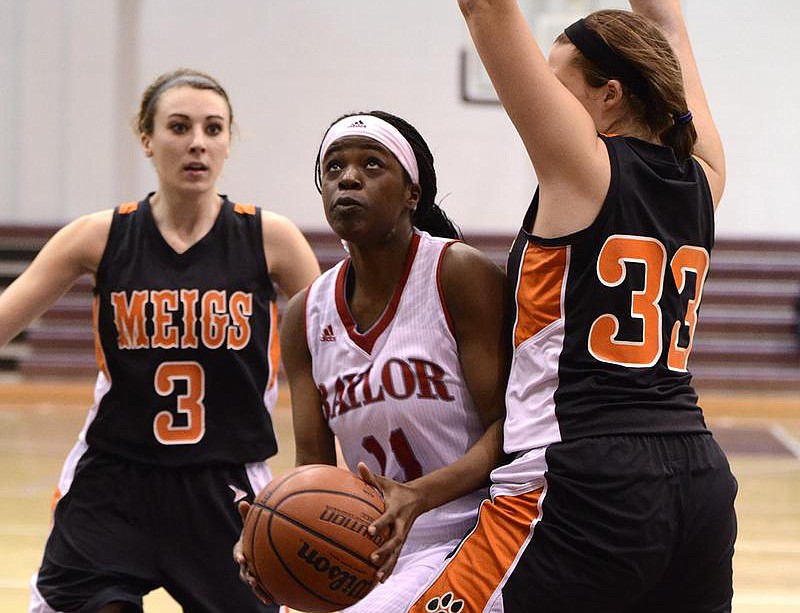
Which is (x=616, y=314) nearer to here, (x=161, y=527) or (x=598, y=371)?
(x=598, y=371)

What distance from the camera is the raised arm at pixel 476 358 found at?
2.20 meters

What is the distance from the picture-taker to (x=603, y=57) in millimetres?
2125

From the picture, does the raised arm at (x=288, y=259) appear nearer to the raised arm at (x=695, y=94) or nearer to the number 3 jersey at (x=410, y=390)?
the number 3 jersey at (x=410, y=390)

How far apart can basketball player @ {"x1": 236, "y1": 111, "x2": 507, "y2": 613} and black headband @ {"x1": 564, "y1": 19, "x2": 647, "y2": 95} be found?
431mm

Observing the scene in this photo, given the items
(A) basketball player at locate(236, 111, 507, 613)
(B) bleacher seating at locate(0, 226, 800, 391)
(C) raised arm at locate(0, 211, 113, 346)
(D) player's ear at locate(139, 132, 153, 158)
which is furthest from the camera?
(B) bleacher seating at locate(0, 226, 800, 391)

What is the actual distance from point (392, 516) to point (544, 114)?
0.76 m

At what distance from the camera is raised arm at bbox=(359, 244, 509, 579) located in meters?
2.20

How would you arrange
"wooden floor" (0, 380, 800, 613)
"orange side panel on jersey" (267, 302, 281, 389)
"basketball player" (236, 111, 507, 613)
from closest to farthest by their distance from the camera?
1. "basketball player" (236, 111, 507, 613)
2. "orange side panel on jersey" (267, 302, 281, 389)
3. "wooden floor" (0, 380, 800, 613)

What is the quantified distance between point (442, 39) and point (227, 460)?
8.84 metres

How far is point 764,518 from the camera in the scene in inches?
250

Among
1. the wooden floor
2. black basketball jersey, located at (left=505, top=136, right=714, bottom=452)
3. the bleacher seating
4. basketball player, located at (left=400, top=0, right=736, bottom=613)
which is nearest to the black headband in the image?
basketball player, located at (left=400, top=0, right=736, bottom=613)

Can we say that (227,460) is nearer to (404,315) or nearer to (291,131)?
(404,315)

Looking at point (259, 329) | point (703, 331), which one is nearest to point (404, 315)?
point (259, 329)

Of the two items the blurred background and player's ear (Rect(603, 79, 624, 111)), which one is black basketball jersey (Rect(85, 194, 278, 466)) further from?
the blurred background
